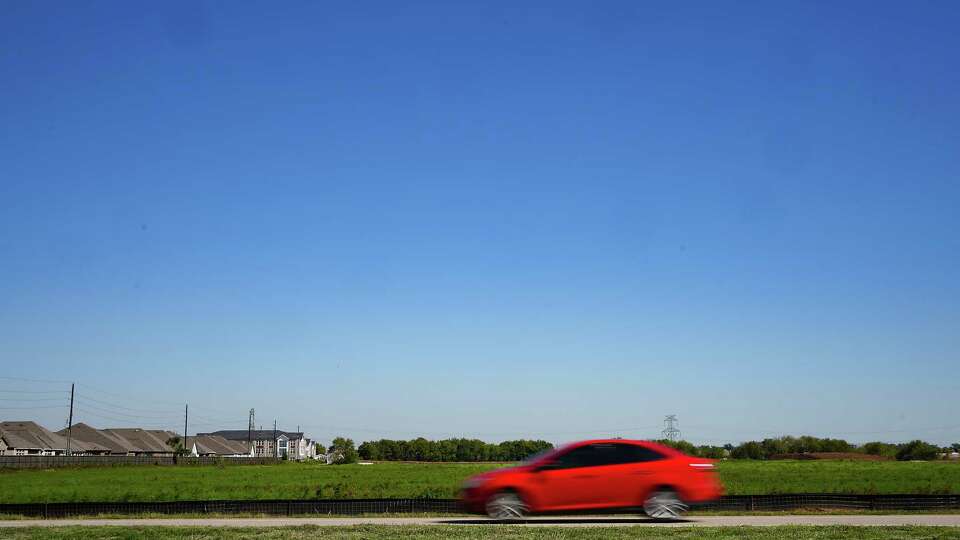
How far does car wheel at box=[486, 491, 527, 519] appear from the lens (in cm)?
1750

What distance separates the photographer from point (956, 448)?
404 ft

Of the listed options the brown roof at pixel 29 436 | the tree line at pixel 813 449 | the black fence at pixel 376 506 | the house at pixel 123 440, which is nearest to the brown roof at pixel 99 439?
the house at pixel 123 440

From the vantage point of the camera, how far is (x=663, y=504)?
17.3 meters

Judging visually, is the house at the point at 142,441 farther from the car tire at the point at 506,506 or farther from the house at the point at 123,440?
the car tire at the point at 506,506

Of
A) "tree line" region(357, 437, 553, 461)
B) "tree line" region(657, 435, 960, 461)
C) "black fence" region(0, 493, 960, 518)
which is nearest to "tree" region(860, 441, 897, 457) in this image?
"tree line" region(657, 435, 960, 461)

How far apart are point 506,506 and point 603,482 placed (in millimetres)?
2036

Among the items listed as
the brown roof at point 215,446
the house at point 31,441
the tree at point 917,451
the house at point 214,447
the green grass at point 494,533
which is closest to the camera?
the green grass at point 494,533

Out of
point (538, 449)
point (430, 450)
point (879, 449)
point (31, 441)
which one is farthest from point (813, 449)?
point (31, 441)

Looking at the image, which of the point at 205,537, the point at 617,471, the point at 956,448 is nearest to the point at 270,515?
the point at 205,537

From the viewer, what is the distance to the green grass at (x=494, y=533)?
1368 cm

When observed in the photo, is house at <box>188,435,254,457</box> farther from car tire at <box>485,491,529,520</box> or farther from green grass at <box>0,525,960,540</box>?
green grass at <box>0,525,960,540</box>

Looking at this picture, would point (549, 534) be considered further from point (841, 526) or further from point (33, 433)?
point (33, 433)

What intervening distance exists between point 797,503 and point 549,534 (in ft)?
35.3

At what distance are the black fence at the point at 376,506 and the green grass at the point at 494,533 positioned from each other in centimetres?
573
